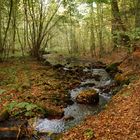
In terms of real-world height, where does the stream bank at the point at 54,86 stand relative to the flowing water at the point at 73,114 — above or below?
above

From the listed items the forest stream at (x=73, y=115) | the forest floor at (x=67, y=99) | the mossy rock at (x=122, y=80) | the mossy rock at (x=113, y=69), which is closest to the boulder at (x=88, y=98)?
the forest stream at (x=73, y=115)

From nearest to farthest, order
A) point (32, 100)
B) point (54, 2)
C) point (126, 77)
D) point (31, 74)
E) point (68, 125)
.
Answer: point (68, 125) < point (32, 100) < point (126, 77) < point (31, 74) < point (54, 2)

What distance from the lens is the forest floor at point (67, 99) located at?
7703 millimetres

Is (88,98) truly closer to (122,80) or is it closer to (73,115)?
(73,115)

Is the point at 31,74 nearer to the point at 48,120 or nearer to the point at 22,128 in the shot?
the point at 48,120

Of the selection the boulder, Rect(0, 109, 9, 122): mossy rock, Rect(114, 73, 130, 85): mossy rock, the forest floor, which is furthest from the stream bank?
Rect(114, 73, 130, 85): mossy rock

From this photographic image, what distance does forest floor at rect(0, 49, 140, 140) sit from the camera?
7.70 m

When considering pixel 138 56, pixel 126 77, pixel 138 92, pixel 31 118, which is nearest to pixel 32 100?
pixel 31 118

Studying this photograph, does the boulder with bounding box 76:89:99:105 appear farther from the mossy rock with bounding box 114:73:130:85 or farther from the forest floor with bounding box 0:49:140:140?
the mossy rock with bounding box 114:73:130:85

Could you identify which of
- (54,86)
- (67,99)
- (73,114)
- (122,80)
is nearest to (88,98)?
(67,99)

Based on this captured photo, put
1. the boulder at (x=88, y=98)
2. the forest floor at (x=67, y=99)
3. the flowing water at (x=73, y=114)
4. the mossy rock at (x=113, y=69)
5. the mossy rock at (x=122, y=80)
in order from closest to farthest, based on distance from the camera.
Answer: the forest floor at (x=67, y=99), the flowing water at (x=73, y=114), the boulder at (x=88, y=98), the mossy rock at (x=122, y=80), the mossy rock at (x=113, y=69)

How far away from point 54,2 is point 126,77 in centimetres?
1363

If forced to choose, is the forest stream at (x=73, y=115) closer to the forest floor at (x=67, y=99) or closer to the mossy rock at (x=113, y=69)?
the forest floor at (x=67, y=99)

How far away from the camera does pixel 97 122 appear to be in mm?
8523
